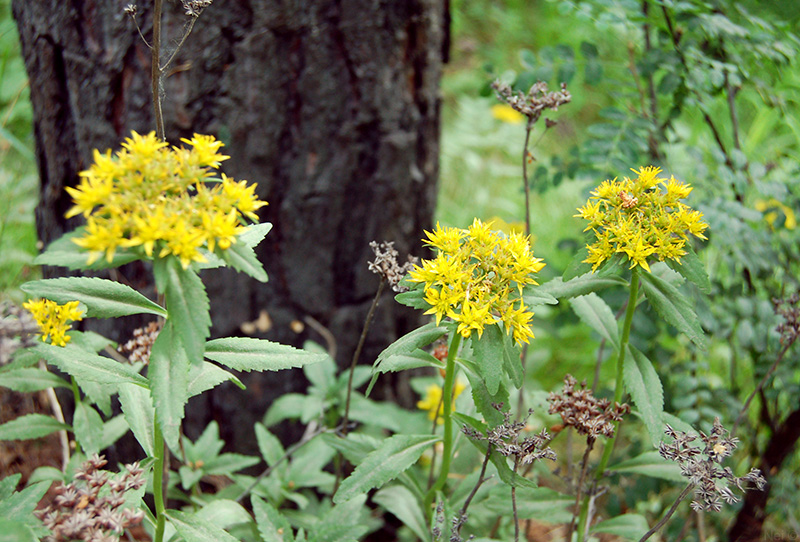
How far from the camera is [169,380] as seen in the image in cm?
112

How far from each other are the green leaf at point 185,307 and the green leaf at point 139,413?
0.39 metres

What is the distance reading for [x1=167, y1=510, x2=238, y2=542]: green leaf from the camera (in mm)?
1313

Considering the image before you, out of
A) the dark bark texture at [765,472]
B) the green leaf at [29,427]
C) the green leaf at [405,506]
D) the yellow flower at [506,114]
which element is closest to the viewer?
the green leaf at [29,427]

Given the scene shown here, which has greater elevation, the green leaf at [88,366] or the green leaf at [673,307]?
the green leaf at [673,307]

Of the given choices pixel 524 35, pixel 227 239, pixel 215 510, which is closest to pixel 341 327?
pixel 215 510

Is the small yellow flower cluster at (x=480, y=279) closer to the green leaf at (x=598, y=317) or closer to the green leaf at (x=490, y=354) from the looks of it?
the green leaf at (x=490, y=354)

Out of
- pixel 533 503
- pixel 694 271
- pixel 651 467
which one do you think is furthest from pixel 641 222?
pixel 533 503

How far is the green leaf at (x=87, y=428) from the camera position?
1.65 m

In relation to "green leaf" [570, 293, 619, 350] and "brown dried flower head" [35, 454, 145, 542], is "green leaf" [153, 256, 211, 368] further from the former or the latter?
"green leaf" [570, 293, 619, 350]

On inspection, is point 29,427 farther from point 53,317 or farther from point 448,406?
point 448,406

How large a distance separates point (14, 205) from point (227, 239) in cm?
292

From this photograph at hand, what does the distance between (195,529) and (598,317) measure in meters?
1.21

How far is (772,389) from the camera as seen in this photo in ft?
7.09

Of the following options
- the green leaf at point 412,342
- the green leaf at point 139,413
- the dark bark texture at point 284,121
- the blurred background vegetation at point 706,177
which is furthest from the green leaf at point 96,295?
the blurred background vegetation at point 706,177
